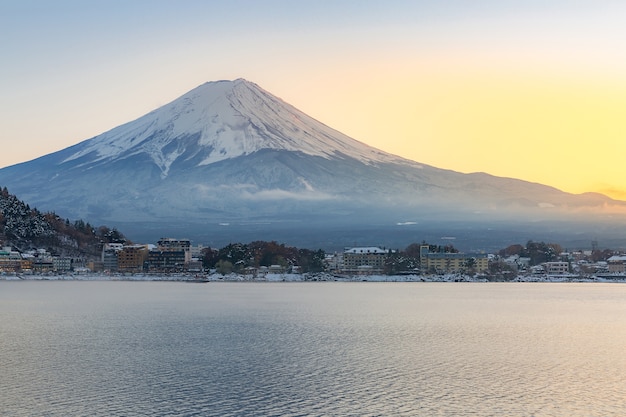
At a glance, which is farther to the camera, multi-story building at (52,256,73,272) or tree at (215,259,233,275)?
multi-story building at (52,256,73,272)

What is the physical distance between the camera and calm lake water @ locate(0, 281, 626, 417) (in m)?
23.4

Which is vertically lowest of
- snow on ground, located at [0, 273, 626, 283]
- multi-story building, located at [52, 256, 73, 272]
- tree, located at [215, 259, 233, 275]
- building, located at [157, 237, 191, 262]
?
snow on ground, located at [0, 273, 626, 283]

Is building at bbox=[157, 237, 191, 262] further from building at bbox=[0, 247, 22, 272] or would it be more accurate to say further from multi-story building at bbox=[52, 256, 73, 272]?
building at bbox=[0, 247, 22, 272]

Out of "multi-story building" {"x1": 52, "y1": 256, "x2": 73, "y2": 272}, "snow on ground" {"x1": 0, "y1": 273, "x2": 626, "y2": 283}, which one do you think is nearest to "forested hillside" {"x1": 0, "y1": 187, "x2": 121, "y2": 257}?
"multi-story building" {"x1": 52, "y1": 256, "x2": 73, "y2": 272}

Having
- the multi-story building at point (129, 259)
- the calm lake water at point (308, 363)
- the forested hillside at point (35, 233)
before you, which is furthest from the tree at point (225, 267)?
the calm lake water at point (308, 363)

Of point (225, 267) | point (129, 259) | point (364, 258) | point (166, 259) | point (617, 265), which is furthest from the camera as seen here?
point (166, 259)

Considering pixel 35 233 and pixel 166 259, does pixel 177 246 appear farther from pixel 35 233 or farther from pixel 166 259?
pixel 35 233

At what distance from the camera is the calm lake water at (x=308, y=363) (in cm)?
2339

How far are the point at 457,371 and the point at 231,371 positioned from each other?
24.9 feet

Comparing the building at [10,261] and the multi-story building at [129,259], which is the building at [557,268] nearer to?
the multi-story building at [129,259]

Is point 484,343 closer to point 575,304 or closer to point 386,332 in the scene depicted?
point 386,332

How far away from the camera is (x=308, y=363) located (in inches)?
1209

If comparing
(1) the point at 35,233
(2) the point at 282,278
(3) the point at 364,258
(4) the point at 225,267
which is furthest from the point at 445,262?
(1) the point at 35,233

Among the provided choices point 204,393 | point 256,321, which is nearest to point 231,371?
point 204,393
